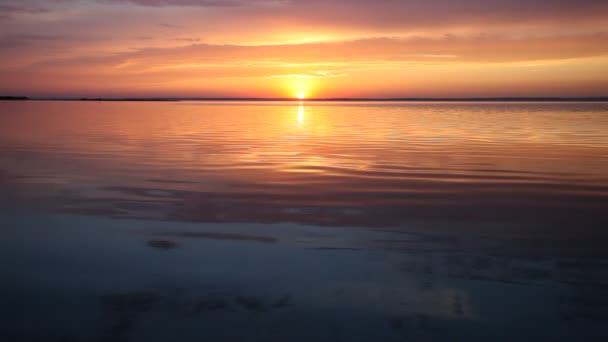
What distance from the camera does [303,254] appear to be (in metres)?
6.77

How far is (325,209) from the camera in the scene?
9.42m

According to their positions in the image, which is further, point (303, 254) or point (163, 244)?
point (163, 244)

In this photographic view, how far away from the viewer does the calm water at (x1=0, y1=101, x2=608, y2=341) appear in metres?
4.71

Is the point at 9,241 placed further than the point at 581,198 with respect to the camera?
No

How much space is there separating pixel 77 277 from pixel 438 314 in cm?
422

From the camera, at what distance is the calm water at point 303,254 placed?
4707mm

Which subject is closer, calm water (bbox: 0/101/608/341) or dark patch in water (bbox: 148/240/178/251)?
calm water (bbox: 0/101/608/341)

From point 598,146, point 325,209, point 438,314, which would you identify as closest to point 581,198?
point 325,209

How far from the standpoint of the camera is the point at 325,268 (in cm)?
621

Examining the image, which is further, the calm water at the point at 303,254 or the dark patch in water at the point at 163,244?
the dark patch in water at the point at 163,244

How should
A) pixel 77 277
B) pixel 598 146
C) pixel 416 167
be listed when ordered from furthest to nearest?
pixel 598 146 → pixel 416 167 → pixel 77 277

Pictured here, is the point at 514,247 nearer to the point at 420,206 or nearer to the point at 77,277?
the point at 420,206

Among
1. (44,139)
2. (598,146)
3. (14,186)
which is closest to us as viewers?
(14,186)

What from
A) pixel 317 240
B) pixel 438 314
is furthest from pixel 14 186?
pixel 438 314
